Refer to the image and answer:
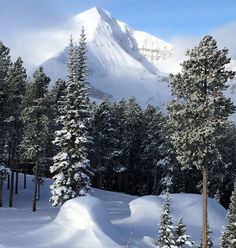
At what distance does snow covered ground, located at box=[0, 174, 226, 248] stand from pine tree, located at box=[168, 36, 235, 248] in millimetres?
5474

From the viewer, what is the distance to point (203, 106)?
24.2 metres

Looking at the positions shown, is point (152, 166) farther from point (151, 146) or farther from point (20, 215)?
point (20, 215)

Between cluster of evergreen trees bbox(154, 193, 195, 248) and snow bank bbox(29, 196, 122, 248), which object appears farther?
snow bank bbox(29, 196, 122, 248)

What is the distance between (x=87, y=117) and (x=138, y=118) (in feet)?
96.5

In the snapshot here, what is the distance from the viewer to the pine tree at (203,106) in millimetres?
24219

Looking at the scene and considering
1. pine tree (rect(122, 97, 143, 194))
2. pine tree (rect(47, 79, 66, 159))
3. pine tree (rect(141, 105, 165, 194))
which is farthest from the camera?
pine tree (rect(122, 97, 143, 194))

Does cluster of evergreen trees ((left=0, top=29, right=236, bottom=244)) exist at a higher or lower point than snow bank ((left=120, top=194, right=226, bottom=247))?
higher

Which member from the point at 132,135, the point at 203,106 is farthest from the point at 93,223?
the point at 132,135

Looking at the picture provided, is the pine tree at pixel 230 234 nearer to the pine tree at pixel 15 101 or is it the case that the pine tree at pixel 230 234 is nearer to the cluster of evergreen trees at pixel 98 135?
the cluster of evergreen trees at pixel 98 135

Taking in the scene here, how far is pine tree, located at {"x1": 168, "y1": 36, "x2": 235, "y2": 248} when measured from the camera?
24.2 m

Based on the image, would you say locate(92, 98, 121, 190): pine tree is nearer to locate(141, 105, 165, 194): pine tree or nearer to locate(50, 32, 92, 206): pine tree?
locate(141, 105, 165, 194): pine tree

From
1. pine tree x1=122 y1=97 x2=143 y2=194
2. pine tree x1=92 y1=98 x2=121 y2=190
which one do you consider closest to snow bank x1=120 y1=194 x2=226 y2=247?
pine tree x1=92 y1=98 x2=121 y2=190

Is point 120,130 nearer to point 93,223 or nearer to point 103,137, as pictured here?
point 103,137

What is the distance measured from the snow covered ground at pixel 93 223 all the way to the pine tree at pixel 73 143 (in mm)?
2808
